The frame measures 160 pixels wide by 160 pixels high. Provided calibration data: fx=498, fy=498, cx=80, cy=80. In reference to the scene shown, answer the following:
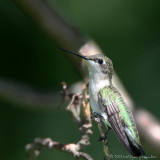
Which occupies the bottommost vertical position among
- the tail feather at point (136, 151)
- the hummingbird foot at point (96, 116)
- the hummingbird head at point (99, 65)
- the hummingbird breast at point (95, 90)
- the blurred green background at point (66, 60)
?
the tail feather at point (136, 151)

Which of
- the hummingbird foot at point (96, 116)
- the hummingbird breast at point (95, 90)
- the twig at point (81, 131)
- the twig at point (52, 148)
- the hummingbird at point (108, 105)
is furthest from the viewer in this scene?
the hummingbird breast at point (95, 90)

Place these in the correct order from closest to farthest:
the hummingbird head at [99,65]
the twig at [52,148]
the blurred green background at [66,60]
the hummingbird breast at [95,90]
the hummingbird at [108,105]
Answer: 1. the twig at [52,148]
2. the hummingbird at [108,105]
3. the hummingbird breast at [95,90]
4. the hummingbird head at [99,65]
5. the blurred green background at [66,60]

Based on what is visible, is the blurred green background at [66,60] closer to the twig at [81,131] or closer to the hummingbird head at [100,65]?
the hummingbird head at [100,65]

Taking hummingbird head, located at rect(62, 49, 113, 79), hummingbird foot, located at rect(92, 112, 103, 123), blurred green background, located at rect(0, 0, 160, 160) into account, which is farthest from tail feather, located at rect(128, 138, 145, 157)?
blurred green background, located at rect(0, 0, 160, 160)

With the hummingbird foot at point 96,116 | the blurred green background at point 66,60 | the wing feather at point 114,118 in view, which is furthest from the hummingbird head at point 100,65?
the blurred green background at point 66,60

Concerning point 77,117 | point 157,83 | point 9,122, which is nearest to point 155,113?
point 157,83

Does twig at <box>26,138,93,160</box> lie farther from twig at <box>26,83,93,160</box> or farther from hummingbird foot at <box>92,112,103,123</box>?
hummingbird foot at <box>92,112,103,123</box>

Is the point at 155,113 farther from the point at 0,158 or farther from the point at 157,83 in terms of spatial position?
the point at 0,158

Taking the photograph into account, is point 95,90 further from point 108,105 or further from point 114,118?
point 114,118
